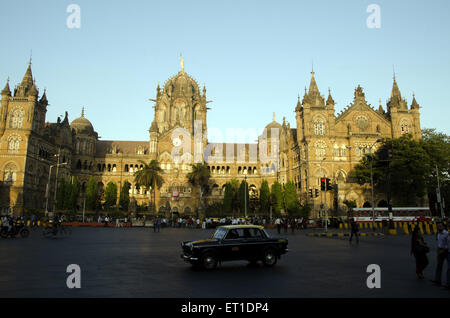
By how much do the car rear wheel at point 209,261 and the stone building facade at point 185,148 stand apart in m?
41.9

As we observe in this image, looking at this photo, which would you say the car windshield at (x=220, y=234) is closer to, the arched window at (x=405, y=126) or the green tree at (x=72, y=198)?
the green tree at (x=72, y=198)

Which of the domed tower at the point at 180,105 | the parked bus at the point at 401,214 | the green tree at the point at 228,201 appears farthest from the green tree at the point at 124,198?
the parked bus at the point at 401,214

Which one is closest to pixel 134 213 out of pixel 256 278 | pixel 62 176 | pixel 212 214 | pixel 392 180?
pixel 212 214

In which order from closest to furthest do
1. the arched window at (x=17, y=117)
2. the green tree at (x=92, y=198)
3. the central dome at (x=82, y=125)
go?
1. the arched window at (x=17, y=117)
2. the green tree at (x=92, y=198)
3. the central dome at (x=82, y=125)

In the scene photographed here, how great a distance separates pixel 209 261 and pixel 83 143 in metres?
70.5

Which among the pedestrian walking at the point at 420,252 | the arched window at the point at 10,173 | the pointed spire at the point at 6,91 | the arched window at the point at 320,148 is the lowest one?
the pedestrian walking at the point at 420,252

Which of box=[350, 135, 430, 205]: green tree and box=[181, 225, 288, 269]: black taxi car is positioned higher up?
box=[350, 135, 430, 205]: green tree

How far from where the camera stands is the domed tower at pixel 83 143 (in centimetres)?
7369

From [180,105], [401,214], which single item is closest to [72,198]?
[180,105]

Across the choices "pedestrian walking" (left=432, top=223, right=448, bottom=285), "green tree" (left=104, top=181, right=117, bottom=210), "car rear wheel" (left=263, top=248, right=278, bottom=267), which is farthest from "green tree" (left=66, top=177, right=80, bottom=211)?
"pedestrian walking" (left=432, top=223, right=448, bottom=285)

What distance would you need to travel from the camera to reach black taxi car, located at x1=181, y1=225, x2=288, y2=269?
466 inches

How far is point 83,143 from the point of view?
7512 cm

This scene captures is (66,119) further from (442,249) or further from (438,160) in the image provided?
(442,249)

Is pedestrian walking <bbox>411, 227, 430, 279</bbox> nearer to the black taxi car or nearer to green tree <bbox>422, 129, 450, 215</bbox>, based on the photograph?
the black taxi car
